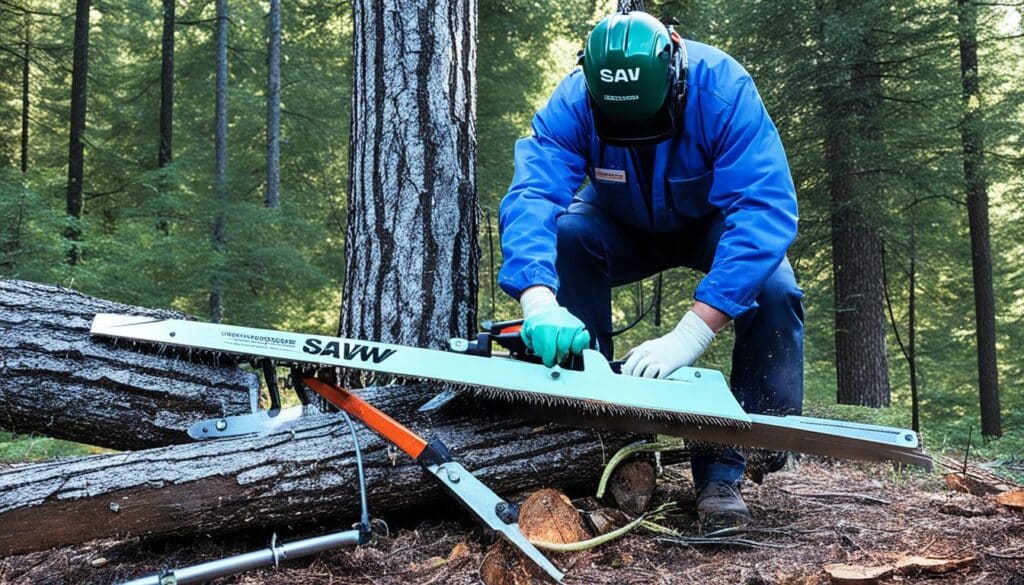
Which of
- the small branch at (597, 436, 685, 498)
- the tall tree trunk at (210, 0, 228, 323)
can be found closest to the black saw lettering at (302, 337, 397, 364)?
the small branch at (597, 436, 685, 498)

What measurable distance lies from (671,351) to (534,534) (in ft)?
2.28

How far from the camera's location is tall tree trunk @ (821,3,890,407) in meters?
8.36

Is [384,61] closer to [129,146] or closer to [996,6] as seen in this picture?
[996,6]

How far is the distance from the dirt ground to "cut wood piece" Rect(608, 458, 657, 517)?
0.10m

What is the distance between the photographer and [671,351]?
7.30 feet

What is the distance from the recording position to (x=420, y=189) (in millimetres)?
3045

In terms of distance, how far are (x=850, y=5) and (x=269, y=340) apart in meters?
8.42

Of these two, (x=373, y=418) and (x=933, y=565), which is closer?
(x=933, y=565)

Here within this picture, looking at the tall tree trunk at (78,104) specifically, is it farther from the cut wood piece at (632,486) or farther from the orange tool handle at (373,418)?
the cut wood piece at (632,486)

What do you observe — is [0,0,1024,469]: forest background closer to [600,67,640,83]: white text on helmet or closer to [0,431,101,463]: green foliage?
[0,431,101,463]: green foliage

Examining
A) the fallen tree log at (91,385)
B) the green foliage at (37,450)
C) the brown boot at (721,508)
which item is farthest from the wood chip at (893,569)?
the green foliage at (37,450)

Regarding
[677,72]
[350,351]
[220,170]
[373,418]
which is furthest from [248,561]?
[220,170]

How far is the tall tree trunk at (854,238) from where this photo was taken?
8359 millimetres

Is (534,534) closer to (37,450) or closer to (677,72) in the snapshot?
(677,72)
